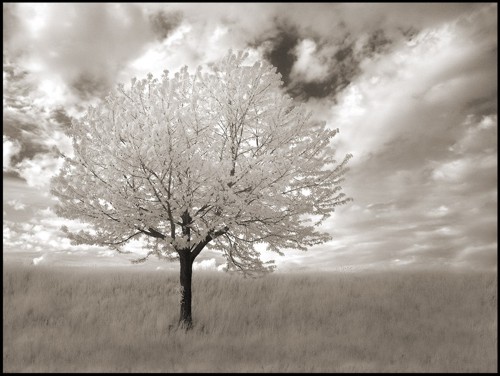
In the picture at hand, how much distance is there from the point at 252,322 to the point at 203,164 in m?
6.85

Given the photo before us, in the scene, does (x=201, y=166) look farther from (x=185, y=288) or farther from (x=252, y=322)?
(x=252, y=322)

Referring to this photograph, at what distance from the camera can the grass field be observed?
10.8 meters

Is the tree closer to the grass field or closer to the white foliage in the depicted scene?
the white foliage

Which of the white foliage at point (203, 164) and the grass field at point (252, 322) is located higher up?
the white foliage at point (203, 164)

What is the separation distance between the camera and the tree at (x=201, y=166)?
10.8m

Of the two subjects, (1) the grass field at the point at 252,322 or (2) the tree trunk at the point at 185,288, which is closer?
(1) the grass field at the point at 252,322

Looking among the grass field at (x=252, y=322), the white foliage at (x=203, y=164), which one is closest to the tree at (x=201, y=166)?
the white foliage at (x=203, y=164)

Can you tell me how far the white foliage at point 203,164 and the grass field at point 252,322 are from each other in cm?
278

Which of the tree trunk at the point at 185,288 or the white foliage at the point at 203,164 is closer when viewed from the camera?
the white foliage at the point at 203,164

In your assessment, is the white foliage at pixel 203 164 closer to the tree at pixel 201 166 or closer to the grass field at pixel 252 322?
the tree at pixel 201 166

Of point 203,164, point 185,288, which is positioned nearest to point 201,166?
point 203,164

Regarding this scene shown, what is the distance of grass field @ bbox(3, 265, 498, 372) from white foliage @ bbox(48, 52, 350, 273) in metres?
2.78

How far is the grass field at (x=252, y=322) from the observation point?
35.3ft

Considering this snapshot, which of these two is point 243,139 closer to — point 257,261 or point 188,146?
point 188,146
